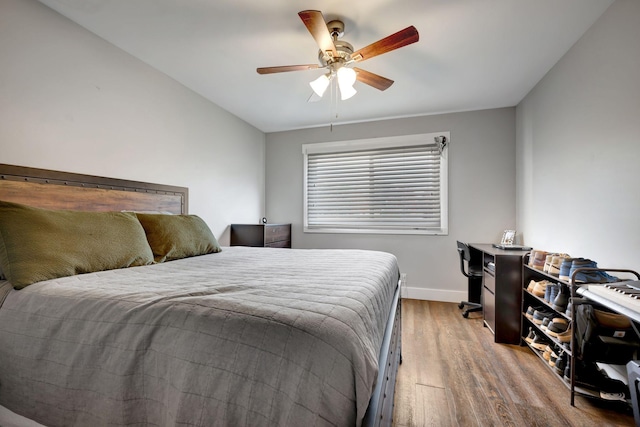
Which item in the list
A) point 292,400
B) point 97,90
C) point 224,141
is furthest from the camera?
point 224,141

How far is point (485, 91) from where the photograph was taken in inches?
120

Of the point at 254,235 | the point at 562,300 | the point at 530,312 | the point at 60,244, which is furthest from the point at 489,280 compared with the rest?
the point at 60,244

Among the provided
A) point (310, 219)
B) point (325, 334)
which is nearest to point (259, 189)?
point (310, 219)

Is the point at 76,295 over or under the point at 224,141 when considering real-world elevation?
under

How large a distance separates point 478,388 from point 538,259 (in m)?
1.21

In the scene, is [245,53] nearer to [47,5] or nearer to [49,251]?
[47,5]

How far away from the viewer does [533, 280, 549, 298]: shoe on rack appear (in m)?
2.19

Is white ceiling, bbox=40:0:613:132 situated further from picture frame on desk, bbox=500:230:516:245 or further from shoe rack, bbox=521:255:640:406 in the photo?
shoe rack, bbox=521:255:640:406

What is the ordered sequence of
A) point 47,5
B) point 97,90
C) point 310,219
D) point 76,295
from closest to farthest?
1. point 76,295
2. point 47,5
3. point 97,90
4. point 310,219

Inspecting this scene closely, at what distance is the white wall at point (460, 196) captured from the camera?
11.5 feet

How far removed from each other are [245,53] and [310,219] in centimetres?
251

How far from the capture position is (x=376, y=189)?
3982mm

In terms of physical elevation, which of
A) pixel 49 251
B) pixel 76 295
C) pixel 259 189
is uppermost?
pixel 259 189

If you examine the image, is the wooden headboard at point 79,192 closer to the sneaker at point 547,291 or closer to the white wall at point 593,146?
the sneaker at point 547,291
